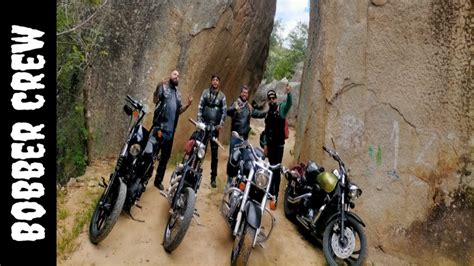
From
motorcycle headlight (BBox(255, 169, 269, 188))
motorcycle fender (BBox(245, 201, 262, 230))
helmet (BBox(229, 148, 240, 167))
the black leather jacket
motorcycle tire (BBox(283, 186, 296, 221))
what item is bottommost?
motorcycle tire (BBox(283, 186, 296, 221))

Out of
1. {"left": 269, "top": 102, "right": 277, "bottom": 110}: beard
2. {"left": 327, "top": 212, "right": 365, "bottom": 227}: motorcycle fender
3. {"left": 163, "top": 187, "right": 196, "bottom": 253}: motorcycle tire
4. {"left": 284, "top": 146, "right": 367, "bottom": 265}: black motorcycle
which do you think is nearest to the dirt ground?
{"left": 163, "top": 187, "right": 196, "bottom": 253}: motorcycle tire

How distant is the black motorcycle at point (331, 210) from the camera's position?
17.1 ft

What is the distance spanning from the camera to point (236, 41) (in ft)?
31.9

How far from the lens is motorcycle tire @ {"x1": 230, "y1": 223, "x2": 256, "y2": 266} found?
15.4 ft

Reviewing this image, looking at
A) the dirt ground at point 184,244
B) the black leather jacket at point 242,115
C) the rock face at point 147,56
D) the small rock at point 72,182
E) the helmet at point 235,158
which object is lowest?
the dirt ground at point 184,244

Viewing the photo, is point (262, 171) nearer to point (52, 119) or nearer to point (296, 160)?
point (52, 119)

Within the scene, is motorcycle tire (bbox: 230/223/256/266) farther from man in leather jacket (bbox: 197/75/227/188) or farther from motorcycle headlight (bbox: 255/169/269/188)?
man in leather jacket (bbox: 197/75/227/188)

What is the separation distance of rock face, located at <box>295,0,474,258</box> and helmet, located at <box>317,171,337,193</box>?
1.02 meters

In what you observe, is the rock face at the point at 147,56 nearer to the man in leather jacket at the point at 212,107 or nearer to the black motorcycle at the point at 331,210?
the man in leather jacket at the point at 212,107

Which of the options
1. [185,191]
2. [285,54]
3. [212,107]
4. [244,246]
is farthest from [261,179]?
[285,54]

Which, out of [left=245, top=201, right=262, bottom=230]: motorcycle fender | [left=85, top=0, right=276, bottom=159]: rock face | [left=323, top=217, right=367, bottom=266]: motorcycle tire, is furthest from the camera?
[left=85, top=0, right=276, bottom=159]: rock face

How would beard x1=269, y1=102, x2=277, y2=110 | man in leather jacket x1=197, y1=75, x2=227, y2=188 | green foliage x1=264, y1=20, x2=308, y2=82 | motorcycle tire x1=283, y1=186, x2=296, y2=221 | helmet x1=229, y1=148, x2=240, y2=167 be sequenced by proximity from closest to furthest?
helmet x1=229, y1=148, x2=240, y2=167
beard x1=269, y1=102, x2=277, y2=110
motorcycle tire x1=283, y1=186, x2=296, y2=221
man in leather jacket x1=197, y1=75, x2=227, y2=188
green foliage x1=264, y1=20, x2=308, y2=82

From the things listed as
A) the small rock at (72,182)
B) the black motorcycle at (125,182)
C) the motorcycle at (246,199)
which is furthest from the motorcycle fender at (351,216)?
the small rock at (72,182)

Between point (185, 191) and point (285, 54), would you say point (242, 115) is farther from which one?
point (285, 54)
